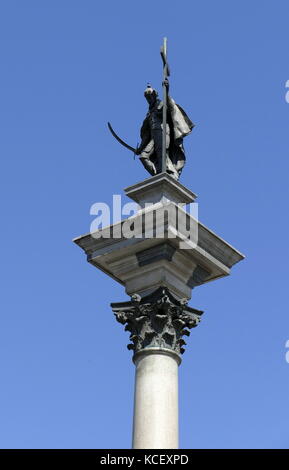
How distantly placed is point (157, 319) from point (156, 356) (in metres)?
0.69

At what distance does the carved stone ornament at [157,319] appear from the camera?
2433cm

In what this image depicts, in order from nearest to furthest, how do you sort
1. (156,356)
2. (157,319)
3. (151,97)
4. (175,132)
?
1. (156,356)
2. (157,319)
3. (175,132)
4. (151,97)

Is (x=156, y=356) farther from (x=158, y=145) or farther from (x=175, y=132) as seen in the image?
(x=175, y=132)

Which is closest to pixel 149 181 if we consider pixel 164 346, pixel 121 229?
pixel 121 229

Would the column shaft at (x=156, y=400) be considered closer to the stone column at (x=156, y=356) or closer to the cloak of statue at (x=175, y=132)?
the stone column at (x=156, y=356)

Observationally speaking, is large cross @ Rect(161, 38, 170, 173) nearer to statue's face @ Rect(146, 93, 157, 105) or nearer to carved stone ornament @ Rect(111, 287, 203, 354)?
statue's face @ Rect(146, 93, 157, 105)

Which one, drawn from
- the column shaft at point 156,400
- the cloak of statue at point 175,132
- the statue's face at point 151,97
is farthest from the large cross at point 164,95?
the column shaft at point 156,400

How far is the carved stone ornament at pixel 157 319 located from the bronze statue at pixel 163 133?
2.79 m

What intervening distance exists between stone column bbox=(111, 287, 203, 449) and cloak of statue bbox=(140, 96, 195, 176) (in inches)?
118

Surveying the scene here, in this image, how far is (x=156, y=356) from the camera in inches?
949

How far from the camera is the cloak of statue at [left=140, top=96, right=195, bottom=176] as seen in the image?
87.7 ft

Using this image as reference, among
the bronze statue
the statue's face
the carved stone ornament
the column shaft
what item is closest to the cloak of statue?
the bronze statue

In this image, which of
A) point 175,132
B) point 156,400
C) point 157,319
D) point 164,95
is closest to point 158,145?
point 175,132

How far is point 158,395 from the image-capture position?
2358cm
